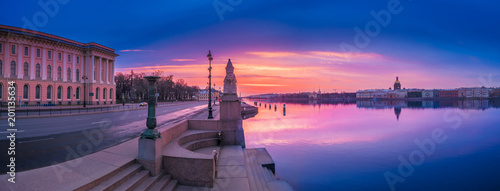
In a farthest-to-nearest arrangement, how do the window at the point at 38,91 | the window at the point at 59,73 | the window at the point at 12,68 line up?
1. the window at the point at 59,73
2. the window at the point at 38,91
3. the window at the point at 12,68

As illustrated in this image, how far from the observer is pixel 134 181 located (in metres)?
5.84

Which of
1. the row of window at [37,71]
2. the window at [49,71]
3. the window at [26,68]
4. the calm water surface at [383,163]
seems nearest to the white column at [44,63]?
the row of window at [37,71]

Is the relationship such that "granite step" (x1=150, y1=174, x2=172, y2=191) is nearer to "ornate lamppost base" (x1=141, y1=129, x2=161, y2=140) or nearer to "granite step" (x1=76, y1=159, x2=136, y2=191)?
"granite step" (x1=76, y1=159, x2=136, y2=191)

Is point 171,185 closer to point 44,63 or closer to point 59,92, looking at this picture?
point 44,63

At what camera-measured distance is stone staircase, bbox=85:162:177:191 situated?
208 inches

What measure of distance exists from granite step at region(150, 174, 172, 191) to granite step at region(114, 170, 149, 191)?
0.38 meters

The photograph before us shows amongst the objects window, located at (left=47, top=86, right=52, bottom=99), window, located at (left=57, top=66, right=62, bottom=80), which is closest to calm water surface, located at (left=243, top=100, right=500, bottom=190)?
window, located at (left=47, top=86, right=52, bottom=99)

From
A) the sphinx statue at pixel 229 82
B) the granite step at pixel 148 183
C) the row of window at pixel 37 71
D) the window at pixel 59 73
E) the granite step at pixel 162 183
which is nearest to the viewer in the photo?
the granite step at pixel 148 183

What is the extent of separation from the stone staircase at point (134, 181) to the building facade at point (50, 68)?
148 ft

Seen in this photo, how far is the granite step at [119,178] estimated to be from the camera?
5.07 m

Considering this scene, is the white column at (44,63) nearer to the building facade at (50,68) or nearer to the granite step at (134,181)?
the building facade at (50,68)

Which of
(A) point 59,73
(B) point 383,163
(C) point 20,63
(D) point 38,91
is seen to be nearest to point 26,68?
(C) point 20,63

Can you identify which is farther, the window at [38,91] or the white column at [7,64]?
the window at [38,91]

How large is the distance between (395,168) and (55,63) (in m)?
65.9
